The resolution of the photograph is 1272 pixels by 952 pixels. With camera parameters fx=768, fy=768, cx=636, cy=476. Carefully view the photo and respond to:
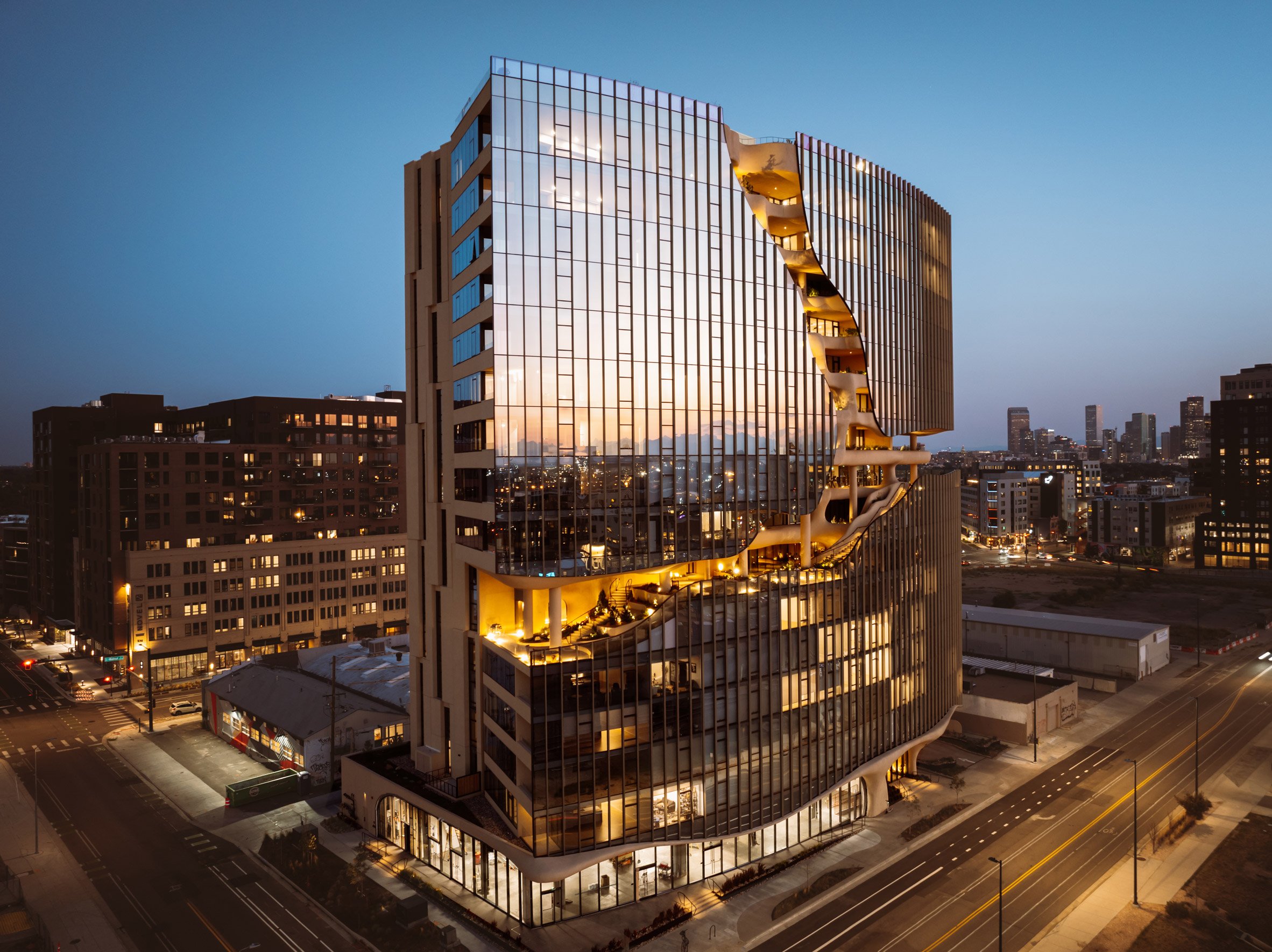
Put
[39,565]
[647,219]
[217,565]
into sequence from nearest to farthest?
[647,219]
[217,565]
[39,565]

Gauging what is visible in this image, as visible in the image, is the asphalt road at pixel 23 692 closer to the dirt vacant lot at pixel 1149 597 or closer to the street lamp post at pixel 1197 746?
the street lamp post at pixel 1197 746

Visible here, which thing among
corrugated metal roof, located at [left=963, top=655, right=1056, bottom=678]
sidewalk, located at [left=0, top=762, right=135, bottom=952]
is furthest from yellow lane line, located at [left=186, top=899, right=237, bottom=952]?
corrugated metal roof, located at [left=963, top=655, right=1056, bottom=678]

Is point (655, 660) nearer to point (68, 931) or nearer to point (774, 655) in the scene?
point (774, 655)

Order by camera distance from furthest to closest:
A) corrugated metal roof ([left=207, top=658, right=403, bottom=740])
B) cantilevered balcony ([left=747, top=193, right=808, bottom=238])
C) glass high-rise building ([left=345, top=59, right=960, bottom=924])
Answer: corrugated metal roof ([left=207, top=658, right=403, bottom=740])
cantilevered balcony ([left=747, top=193, right=808, bottom=238])
glass high-rise building ([left=345, top=59, right=960, bottom=924])

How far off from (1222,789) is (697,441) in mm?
60539

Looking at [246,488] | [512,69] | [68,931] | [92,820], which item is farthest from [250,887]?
[246,488]

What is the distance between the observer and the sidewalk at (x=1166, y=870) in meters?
49.3

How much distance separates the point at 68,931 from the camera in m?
50.5

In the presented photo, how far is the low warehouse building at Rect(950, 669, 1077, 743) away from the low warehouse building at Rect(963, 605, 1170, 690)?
21856mm

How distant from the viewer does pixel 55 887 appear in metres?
56.2

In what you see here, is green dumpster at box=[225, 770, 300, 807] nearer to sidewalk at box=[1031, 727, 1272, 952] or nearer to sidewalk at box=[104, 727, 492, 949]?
sidewalk at box=[104, 727, 492, 949]

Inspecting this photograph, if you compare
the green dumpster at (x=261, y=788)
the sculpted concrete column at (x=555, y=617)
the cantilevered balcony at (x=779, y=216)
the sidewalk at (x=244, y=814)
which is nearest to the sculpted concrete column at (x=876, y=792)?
the sculpted concrete column at (x=555, y=617)

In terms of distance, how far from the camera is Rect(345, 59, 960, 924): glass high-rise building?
2007 inches

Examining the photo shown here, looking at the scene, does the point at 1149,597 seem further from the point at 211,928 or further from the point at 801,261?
the point at 211,928
